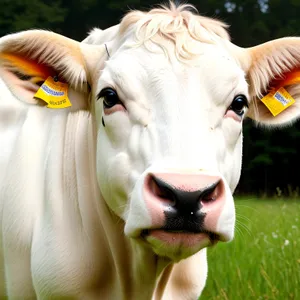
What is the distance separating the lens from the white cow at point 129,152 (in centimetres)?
297

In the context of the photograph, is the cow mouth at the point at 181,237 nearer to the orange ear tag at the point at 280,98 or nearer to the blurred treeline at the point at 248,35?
the orange ear tag at the point at 280,98

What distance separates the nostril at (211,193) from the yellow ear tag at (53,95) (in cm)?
123

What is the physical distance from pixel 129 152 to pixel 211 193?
55 cm

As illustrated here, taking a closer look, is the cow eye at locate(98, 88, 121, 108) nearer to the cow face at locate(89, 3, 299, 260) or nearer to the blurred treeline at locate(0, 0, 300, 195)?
the cow face at locate(89, 3, 299, 260)

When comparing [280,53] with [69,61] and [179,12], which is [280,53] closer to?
[179,12]

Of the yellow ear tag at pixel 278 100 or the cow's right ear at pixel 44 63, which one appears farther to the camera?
the yellow ear tag at pixel 278 100

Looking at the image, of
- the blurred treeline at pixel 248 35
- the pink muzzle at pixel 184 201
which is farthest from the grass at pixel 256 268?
the blurred treeline at pixel 248 35

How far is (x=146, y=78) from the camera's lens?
328 centimetres

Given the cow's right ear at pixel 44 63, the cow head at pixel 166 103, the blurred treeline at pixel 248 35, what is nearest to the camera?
the cow head at pixel 166 103

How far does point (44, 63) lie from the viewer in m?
3.79

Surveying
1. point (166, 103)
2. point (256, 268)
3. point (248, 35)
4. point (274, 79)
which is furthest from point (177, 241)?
point (248, 35)

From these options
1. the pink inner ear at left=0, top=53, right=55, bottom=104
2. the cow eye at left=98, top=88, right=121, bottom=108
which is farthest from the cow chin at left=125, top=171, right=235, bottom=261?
the pink inner ear at left=0, top=53, right=55, bottom=104

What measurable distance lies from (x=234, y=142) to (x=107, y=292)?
1.10 m

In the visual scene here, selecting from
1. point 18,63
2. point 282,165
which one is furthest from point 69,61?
point 282,165
